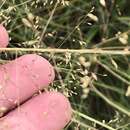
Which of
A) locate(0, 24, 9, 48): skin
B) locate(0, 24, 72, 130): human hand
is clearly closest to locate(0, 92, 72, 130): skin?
locate(0, 24, 72, 130): human hand

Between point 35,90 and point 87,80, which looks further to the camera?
Result: point 35,90

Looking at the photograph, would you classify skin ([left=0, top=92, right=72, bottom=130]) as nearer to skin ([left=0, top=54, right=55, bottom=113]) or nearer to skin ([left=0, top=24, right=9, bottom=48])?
skin ([left=0, top=54, right=55, bottom=113])

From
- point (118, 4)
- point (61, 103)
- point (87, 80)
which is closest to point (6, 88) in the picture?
point (61, 103)

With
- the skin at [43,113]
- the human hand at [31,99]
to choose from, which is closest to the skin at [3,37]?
the human hand at [31,99]

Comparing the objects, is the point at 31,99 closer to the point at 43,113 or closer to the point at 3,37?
the point at 43,113

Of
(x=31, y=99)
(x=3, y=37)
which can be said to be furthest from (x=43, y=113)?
(x=3, y=37)

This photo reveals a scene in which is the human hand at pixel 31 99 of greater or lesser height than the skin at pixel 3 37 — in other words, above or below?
below

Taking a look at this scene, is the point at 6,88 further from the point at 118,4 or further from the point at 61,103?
the point at 118,4

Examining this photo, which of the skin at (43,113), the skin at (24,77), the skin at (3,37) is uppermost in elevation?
the skin at (3,37)

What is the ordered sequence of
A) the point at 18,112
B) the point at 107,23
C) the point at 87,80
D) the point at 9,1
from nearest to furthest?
1. the point at 87,80
2. the point at 18,112
3. the point at 9,1
4. the point at 107,23

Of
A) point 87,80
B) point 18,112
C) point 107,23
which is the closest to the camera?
point 87,80

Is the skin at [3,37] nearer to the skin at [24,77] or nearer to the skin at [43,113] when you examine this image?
the skin at [24,77]
